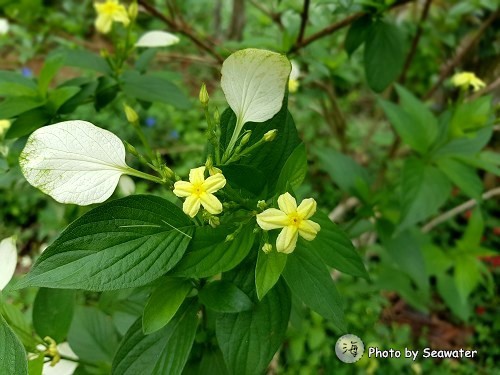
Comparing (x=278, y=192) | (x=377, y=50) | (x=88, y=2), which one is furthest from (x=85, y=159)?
(x=88, y=2)

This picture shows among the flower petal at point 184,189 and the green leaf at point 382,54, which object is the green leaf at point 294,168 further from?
the green leaf at point 382,54

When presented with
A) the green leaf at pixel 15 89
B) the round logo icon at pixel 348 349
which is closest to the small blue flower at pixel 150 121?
the green leaf at pixel 15 89

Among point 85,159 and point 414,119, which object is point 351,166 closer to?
point 414,119

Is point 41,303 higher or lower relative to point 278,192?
lower

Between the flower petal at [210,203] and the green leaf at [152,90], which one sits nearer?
the flower petal at [210,203]

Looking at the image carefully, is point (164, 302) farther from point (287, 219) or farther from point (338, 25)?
point (338, 25)

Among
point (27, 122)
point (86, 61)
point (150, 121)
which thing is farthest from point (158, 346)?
point (150, 121)

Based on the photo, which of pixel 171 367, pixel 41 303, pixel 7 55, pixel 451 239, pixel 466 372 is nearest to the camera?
pixel 171 367
